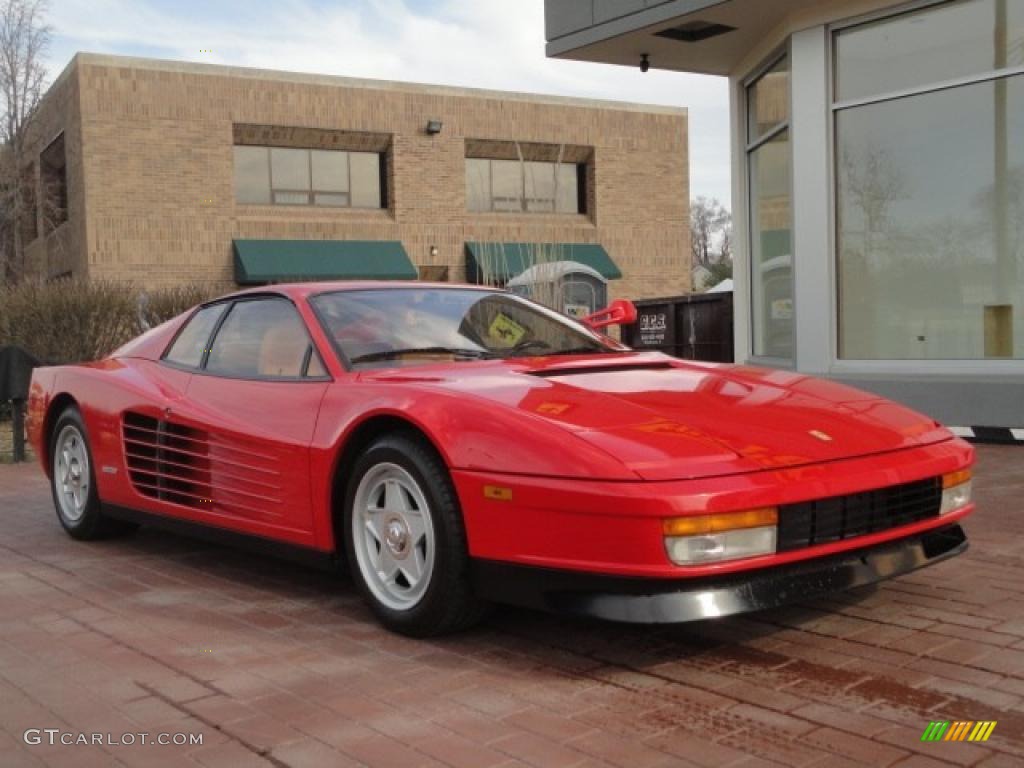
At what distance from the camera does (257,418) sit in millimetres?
4305

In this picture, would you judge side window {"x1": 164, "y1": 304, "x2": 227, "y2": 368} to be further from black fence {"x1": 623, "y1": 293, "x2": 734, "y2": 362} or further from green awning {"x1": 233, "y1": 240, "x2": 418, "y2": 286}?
green awning {"x1": 233, "y1": 240, "x2": 418, "y2": 286}

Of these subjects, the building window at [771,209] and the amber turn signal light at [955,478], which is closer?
the amber turn signal light at [955,478]

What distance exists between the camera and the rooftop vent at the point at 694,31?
10.3 meters

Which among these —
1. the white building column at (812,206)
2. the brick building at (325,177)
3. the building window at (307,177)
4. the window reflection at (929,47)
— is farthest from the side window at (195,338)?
the building window at (307,177)

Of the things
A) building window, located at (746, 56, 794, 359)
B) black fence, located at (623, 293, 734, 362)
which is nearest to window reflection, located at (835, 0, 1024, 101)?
building window, located at (746, 56, 794, 359)

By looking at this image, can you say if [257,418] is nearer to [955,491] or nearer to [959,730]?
[955,491]

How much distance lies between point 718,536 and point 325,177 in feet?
84.2

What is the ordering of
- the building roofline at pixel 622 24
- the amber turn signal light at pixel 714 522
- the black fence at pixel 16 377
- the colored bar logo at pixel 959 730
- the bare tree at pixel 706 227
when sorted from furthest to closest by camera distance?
the bare tree at pixel 706 227, the building roofline at pixel 622 24, the black fence at pixel 16 377, the amber turn signal light at pixel 714 522, the colored bar logo at pixel 959 730

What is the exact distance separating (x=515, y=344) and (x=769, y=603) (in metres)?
1.76

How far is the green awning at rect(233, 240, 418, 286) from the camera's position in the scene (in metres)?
25.1

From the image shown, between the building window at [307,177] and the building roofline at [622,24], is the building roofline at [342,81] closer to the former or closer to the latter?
the building window at [307,177]

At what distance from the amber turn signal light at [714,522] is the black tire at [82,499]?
3.50 m

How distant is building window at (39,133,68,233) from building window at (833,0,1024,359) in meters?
22.8

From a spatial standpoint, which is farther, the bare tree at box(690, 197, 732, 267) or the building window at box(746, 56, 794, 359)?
the bare tree at box(690, 197, 732, 267)
